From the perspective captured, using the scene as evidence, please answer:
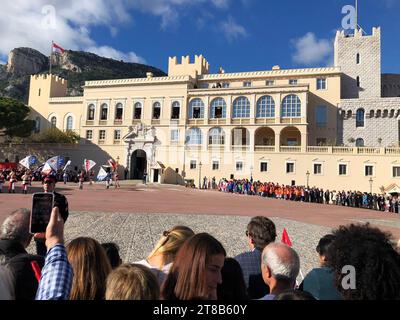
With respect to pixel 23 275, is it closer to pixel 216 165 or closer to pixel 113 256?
pixel 113 256

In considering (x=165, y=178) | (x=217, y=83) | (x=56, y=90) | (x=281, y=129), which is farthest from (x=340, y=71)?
(x=56, y=90)

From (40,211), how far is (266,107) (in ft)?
150

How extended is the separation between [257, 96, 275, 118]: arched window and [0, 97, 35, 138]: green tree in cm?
3757

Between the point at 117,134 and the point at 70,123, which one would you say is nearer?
the point at 117,134

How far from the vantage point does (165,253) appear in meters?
3.42

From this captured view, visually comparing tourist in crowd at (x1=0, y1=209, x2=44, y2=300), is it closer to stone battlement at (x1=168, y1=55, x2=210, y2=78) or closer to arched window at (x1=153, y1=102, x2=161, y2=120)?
arched window at (x1=153, y1=102, x2=161, y2=120)

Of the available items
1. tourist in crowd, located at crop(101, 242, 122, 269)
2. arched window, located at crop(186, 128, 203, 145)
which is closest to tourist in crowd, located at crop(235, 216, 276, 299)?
tourist in crowd, located at crop(101, 242, 122, 269)

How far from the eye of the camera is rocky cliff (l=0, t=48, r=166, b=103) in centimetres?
11250

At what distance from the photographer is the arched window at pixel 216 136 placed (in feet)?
158

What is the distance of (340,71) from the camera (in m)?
47.8

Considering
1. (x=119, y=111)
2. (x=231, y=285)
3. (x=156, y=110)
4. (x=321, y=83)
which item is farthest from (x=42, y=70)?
(x=231, y=285)

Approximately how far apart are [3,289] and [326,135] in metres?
50.1

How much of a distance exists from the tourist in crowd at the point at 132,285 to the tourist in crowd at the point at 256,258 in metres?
1.91

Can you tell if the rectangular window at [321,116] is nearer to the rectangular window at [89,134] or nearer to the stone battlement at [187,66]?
the stone battlement at [187,66]
